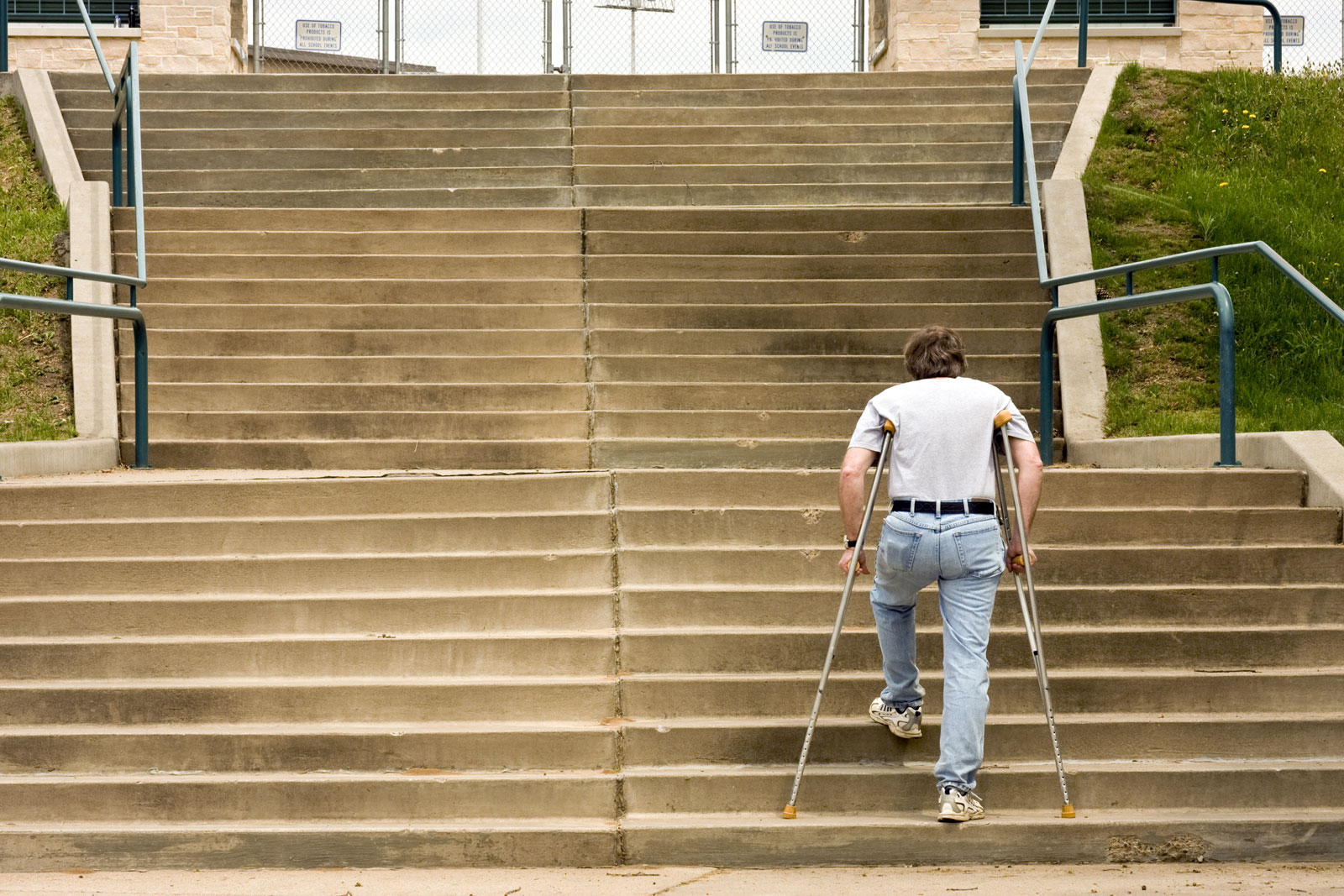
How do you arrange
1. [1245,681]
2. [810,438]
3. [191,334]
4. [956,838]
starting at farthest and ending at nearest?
[191,334]
[810,438]
[1245,681]
[956,838]

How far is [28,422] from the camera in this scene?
26.3 feet

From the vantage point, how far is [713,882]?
15.0 feet

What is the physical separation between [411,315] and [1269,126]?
7407mm

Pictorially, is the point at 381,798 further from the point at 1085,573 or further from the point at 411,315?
the point at 411,315

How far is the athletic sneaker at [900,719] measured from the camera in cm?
508

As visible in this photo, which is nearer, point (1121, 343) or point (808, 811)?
point (808, 811)

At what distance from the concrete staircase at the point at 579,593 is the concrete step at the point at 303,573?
0.6 inches

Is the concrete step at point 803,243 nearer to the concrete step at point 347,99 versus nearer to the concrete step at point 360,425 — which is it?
the concrete step at point 360,425

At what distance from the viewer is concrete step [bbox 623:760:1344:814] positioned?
4988 millimetres

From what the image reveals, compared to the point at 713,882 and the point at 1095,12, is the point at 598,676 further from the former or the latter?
the point at 1095,12

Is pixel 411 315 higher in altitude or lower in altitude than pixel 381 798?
higher

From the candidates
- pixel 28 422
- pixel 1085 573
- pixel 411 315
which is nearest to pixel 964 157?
pixel 411 315

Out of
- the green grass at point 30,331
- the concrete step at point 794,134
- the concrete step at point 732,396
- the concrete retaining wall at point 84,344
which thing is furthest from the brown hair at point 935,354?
the concrete step at point 794,134

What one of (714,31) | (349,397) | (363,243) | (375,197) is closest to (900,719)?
(349,397)
